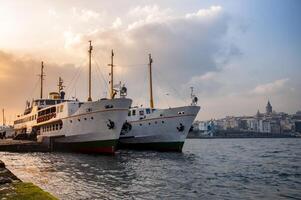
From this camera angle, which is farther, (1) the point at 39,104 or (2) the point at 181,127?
(1) the point at 39,104

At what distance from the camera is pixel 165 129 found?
47406 millimetres

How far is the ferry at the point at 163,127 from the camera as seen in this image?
47125mm

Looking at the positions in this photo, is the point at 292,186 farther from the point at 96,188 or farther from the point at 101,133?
the point at 101,133

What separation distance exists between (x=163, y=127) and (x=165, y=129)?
395mm

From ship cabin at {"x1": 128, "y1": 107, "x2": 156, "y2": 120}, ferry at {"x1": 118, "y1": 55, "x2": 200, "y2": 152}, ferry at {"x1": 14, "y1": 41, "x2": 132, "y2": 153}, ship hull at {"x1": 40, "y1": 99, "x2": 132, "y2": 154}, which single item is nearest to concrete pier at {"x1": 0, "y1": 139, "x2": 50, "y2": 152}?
ferry at {"x1": 14, "y1": 41, "x2": 132, "y2": 153}

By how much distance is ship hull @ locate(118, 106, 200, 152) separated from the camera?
155 feet

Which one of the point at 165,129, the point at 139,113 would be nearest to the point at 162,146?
the point at 165,129

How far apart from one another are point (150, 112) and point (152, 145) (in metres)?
5.50

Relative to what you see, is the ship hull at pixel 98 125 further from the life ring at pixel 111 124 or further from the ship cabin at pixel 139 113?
the ship cabin at pixel 139 113

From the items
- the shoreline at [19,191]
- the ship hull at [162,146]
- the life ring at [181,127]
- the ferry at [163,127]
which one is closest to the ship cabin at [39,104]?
the ferry at [163,127]

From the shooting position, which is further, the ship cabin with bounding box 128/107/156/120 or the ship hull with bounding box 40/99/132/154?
the ship cabin with bounding box 128/107/156/120

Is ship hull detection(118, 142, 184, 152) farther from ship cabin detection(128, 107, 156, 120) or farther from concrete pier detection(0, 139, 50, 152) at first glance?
concrete pier detection(0, 139, 50, 152)

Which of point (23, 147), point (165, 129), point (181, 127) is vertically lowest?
point (23, 147)

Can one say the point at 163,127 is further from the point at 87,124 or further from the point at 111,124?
the point at 87,124
